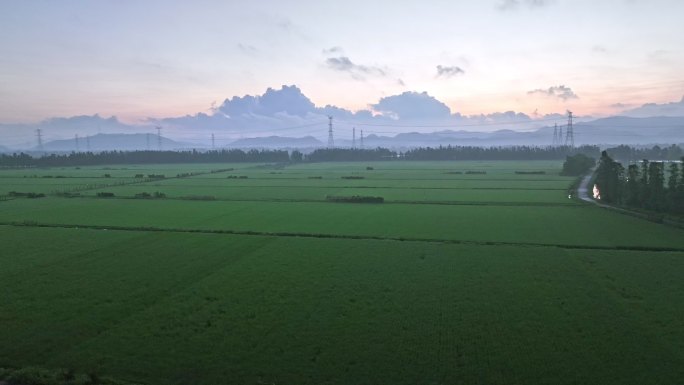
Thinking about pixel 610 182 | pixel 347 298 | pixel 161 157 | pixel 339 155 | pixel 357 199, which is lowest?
pixel 347 298

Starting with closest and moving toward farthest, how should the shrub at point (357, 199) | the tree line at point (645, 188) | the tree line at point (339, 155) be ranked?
the tree line at point (645, 188)
the shrub at point (357, 199)
the tree line at point (339, 155)

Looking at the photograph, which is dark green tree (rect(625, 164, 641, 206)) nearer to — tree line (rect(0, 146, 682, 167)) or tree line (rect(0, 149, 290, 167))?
tree line (rect(0, 146, 682, 167))

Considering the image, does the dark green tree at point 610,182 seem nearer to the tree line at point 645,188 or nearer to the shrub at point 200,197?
the tree line at point 645,188

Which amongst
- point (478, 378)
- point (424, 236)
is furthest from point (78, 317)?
point (424, 236)

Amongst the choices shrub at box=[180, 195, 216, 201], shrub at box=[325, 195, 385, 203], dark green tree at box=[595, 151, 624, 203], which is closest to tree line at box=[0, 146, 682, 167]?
shrub at box=[180, 195, 216, 201]

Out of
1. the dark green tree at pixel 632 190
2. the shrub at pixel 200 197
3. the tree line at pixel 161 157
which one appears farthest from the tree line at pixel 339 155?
the dark green tree at pixel 632 190

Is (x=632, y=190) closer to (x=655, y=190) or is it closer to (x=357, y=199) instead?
(x=655, y=190)

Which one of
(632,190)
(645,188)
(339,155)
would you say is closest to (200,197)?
(632,190)
